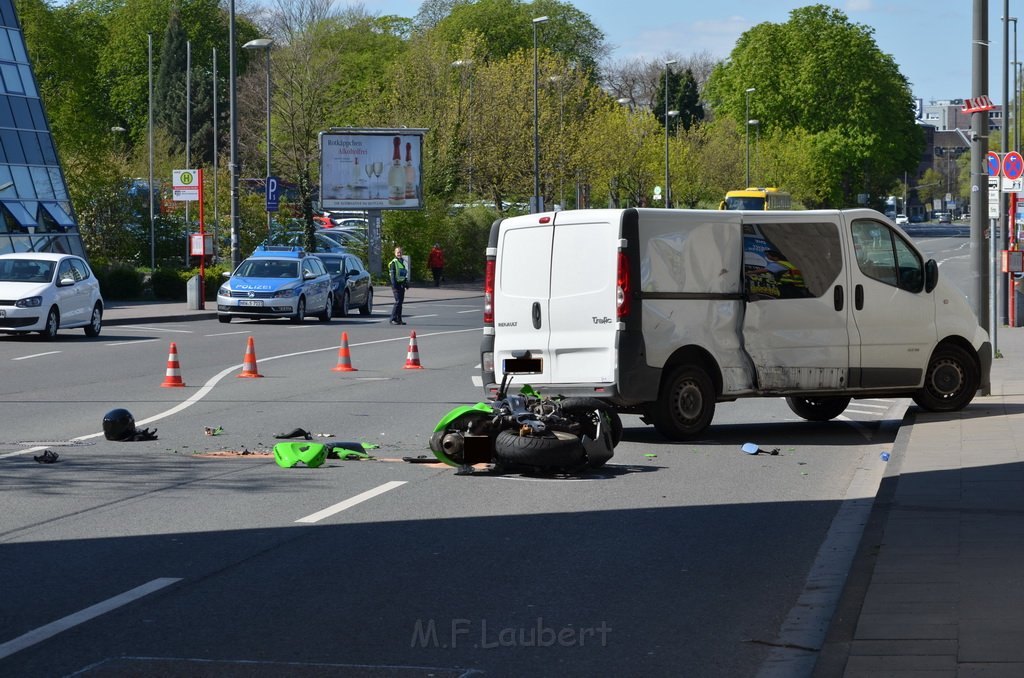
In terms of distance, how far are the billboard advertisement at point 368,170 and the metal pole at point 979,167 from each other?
129 feet

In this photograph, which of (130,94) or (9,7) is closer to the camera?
(9,7)

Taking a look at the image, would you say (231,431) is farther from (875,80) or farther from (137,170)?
(875,80)

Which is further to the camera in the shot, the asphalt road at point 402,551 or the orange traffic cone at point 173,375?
the orange traffic cone at point 173,375

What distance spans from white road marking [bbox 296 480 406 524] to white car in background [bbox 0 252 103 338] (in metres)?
17.8

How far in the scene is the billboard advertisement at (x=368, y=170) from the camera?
56.2 metres

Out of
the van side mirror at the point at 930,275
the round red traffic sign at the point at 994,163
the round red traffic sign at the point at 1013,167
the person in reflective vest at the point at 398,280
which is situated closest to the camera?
the van side mirror at the point at 930,275

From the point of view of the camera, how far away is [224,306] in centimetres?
3334

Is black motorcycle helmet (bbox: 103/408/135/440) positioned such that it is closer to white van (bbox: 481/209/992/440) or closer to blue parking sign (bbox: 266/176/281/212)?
white van (bbox: 481/209/992/440)

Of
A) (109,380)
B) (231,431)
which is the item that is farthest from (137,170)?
(231,431)

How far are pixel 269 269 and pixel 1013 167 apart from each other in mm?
17116

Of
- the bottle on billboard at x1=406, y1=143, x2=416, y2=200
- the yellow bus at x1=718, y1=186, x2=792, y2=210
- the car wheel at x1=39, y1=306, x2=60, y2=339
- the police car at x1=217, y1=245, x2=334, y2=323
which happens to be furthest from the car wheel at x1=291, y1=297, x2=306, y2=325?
the yellow bus at x1=718, y1=186, x2=792, y2=210

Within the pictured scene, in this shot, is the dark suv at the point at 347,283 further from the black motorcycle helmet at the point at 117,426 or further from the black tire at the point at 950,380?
the black motorcycle helmet at the point at 117,426

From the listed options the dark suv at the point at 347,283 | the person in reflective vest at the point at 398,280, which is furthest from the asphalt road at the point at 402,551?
the dark suv at the point at 347,283

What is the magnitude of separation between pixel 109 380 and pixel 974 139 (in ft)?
36.3
